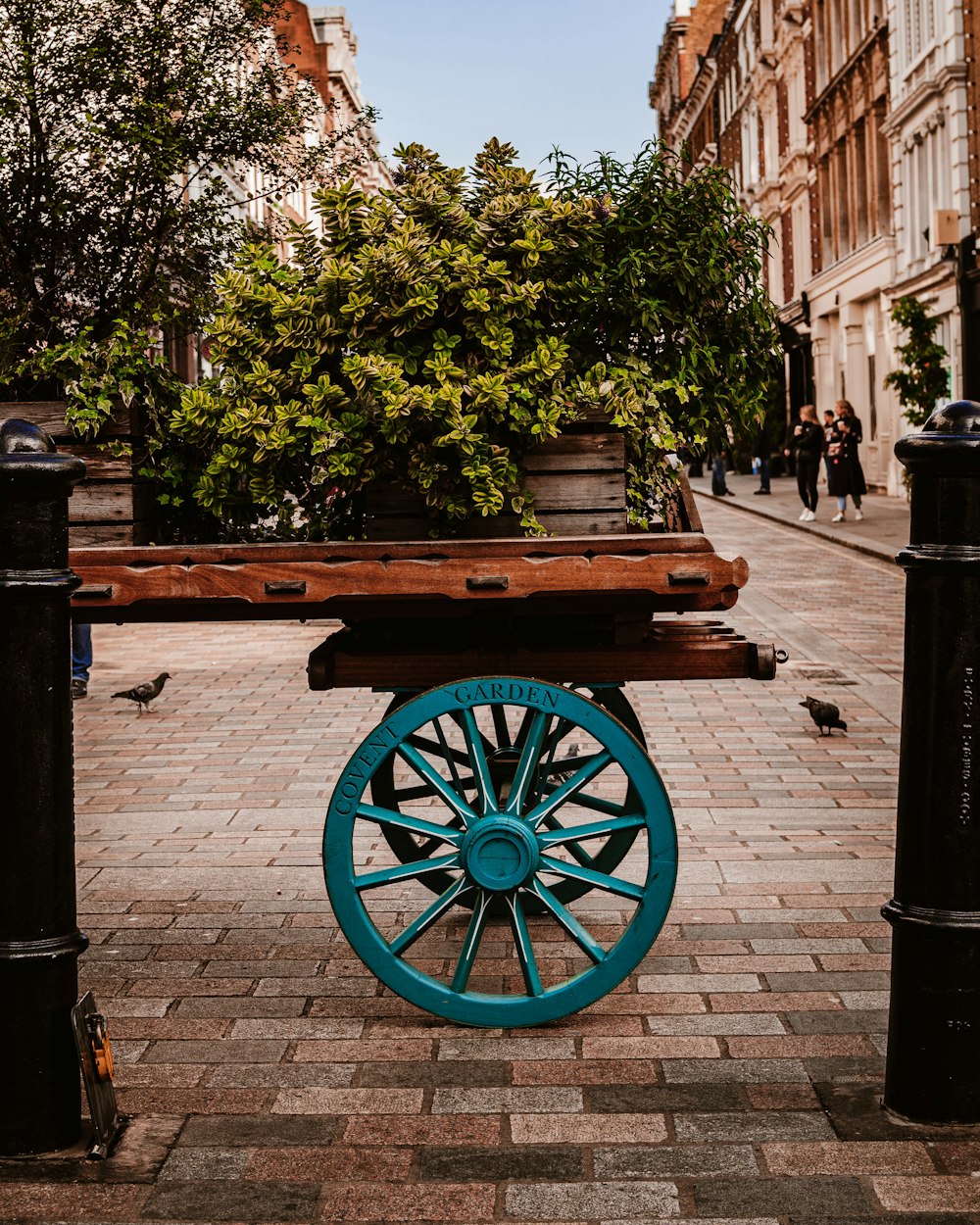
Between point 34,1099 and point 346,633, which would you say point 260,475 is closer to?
point 346,633

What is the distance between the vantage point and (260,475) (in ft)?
13.0

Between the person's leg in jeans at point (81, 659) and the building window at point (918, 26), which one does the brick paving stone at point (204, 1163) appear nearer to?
the person's leg in jeans at point (81, 659)

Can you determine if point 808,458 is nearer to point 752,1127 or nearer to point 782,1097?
point 782,1097

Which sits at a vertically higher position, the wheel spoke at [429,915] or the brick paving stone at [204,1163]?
the wheel spoke at [429,915]

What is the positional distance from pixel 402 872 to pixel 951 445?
62.2 inches

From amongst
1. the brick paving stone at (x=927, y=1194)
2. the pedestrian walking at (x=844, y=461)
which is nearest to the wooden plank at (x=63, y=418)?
the brick paving stone at (x=927, y=1194)

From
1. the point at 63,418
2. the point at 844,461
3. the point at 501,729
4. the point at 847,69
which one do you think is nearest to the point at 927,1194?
the point at 501,729

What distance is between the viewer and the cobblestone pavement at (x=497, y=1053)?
3.00 m

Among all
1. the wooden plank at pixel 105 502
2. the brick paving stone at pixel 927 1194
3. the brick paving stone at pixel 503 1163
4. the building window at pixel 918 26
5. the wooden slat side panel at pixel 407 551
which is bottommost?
the brick paving stone at pixel 927 1194

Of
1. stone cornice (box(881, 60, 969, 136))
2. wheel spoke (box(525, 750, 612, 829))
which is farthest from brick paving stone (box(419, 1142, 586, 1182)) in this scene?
stone cornice (box(881, 60, 969, 136))

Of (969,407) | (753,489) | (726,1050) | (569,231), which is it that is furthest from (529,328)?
(753,489)

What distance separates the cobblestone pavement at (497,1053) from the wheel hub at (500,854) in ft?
1.36

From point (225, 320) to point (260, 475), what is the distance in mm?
402

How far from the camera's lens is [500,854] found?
372cm
